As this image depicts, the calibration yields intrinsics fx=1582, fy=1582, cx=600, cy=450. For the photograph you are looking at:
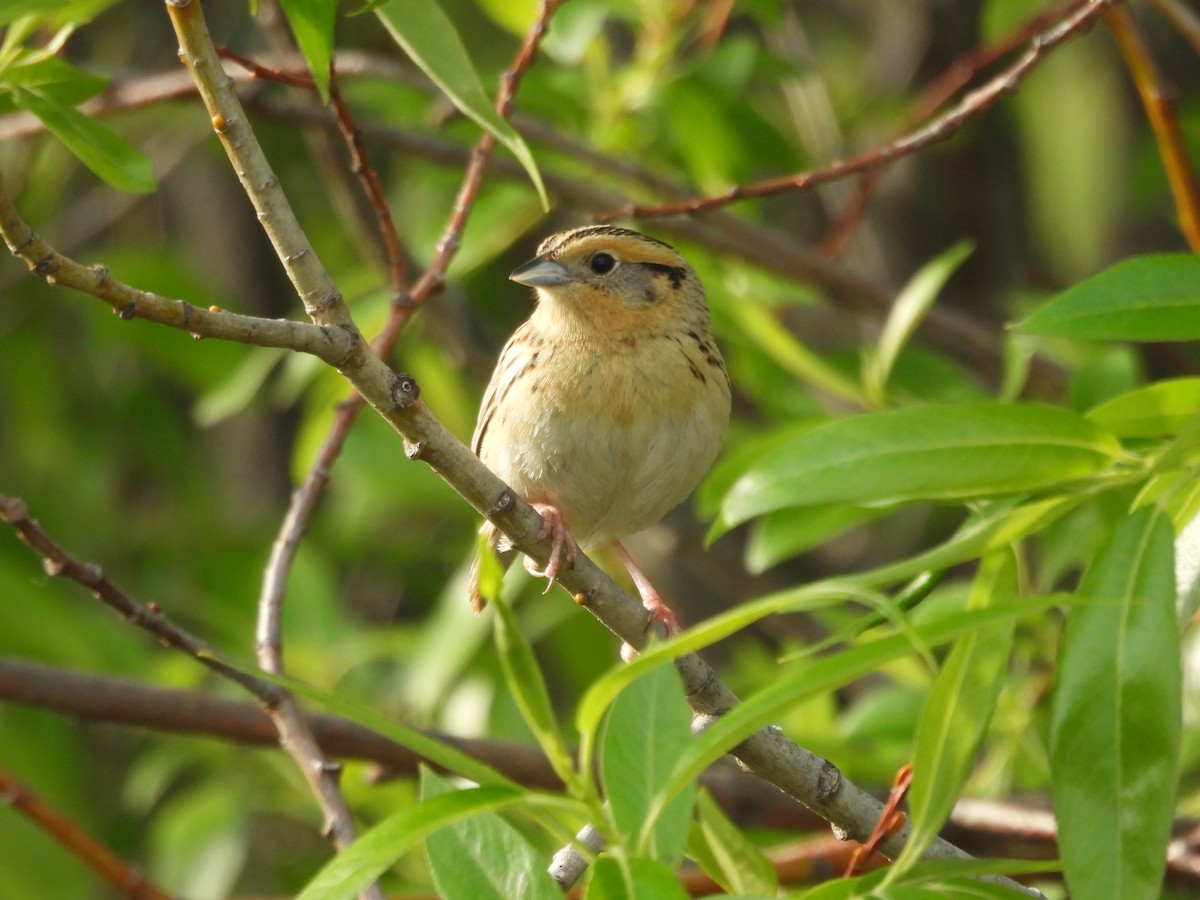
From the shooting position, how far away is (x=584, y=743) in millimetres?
2102

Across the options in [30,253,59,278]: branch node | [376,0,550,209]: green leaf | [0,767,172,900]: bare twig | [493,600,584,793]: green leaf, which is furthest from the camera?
[0,767,172,900]: bare twig

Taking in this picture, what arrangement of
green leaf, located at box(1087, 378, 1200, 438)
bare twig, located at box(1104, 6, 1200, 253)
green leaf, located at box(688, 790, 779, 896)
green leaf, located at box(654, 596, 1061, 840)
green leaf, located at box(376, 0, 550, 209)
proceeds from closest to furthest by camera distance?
green leaf, located at box(654, 596, 1061, 840) → green leaf, located at box(688, 790, 779, 896) → green leaf, located at box(1087, 378, 1200, 438) → green leaf, located at box(376, 0, 550, 209) → bare twig, located at box(1104, 6, 1200, 253)

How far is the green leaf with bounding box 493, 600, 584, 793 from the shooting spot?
6.73 ft

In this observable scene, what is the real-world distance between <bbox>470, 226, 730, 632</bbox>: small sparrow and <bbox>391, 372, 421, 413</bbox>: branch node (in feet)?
4.49

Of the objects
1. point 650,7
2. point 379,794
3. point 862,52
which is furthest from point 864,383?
point 862,52

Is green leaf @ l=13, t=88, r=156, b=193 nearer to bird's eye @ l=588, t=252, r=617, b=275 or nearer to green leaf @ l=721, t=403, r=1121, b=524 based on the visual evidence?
green leaf @ l=721, t=403, r=1121, b=524

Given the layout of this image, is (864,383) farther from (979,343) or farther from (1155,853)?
(1155,853)

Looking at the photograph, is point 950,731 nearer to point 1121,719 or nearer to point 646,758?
point 1121,719

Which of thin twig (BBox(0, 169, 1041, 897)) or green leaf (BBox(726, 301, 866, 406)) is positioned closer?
thin twig (BBox(0, 169, 1041, 897))

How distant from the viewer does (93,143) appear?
3.01 meters

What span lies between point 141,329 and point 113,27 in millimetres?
2039

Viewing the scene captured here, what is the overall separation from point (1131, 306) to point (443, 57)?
123cm

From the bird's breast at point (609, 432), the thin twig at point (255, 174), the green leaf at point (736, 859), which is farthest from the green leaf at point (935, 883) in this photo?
the bird's breast at point (609, 432)

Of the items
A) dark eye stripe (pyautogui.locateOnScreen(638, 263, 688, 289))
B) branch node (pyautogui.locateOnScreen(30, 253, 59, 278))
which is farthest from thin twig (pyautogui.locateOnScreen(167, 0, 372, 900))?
dark eye stripe (pyautogui.locateOnScreen(638, 263, 688, 289))
